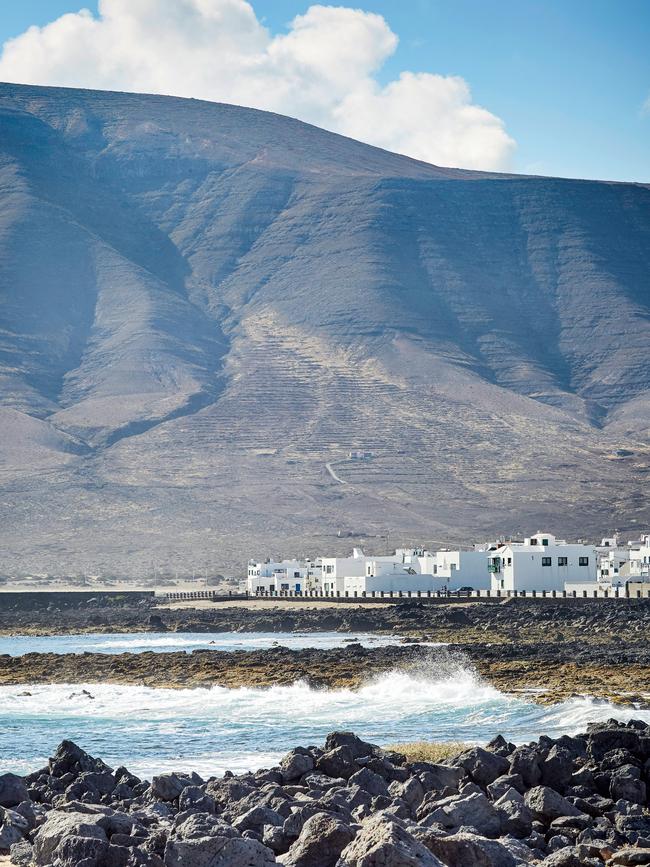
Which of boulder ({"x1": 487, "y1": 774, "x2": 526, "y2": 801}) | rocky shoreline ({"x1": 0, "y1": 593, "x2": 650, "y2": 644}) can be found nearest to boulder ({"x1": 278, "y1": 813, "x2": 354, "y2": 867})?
boulder ({"x1": 487, "y1": 774, "x2": 526, "y2": 801})

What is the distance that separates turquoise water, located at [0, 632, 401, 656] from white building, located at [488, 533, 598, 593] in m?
22.1

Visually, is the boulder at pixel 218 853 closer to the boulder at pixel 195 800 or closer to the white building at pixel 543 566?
the boulder at pixel 195 800

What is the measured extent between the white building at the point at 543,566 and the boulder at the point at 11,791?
7234 centimetres

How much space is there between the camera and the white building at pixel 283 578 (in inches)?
4195

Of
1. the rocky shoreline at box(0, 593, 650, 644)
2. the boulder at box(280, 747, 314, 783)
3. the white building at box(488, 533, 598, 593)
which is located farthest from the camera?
the white building at box(488, 533, 598, 593)

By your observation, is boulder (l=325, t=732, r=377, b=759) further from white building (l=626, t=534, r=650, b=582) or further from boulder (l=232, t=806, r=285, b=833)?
white building (l=626, t=534, r=650, b=582)

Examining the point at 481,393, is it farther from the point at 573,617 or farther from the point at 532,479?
the point at 573,617

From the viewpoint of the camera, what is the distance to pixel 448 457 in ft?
544

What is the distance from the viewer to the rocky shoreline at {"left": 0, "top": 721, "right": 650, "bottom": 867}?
11.8 m

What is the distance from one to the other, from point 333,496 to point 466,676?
4565 inches

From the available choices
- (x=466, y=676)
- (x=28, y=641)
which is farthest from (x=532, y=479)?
(x=466, y=676)

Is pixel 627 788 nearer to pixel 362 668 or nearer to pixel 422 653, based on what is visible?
pixel 362 668

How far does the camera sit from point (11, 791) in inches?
682

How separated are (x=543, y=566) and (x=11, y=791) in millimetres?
73859
